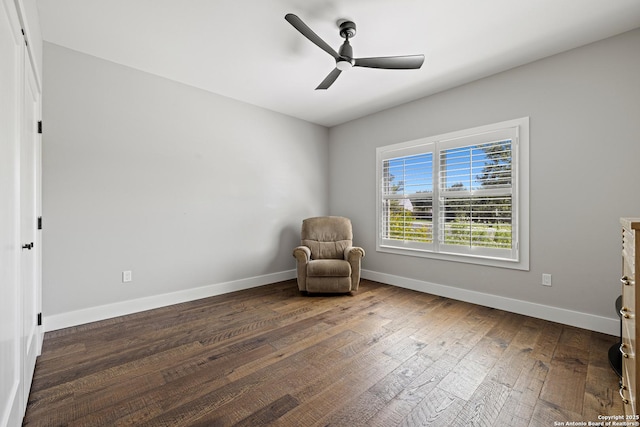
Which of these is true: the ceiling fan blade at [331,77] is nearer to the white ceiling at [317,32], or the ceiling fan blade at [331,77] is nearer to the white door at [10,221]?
the white ceiling at [317,32]

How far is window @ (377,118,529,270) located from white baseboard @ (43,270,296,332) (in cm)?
213

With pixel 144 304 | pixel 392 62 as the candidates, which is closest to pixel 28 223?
pixel 144 304

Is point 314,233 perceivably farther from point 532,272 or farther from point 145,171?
point 532,272

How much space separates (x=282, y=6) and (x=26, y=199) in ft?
7.17

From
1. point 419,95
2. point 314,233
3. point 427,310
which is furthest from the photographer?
point 314,233

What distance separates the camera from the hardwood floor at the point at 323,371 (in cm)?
155

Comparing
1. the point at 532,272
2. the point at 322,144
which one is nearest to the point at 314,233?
the point at 322,144

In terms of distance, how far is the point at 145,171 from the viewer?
10.4 ft

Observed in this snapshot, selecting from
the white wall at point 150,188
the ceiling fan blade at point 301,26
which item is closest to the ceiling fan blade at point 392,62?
the ceiling fan blade at point 301,26

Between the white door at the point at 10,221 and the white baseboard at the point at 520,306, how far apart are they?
3.82 metres

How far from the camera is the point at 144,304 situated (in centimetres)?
314

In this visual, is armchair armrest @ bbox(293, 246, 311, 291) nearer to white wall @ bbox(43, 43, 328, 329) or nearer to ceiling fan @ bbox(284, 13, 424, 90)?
white wall @ bbox(43, 43, 328, 329)

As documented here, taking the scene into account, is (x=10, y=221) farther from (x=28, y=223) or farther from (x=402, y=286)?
(x=402, y=286)

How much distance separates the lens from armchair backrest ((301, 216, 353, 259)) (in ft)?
13.8
